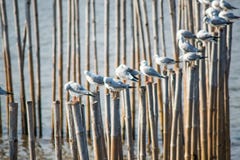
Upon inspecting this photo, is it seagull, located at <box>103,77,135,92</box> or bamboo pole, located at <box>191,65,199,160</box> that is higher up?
seagull, located at <box>103,77,135,92</box>

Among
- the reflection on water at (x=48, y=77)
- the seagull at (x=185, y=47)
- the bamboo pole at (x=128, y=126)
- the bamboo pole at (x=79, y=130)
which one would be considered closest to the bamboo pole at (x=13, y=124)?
the bamboo pole at (x=79, y=130)

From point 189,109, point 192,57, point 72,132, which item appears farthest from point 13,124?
point 192,57

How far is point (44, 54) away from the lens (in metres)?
20.6

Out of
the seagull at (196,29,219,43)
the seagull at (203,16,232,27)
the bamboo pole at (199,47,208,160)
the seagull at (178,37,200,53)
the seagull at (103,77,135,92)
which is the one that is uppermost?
the seagull at (203,16,232,27)

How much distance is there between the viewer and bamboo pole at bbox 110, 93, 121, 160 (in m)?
8.02

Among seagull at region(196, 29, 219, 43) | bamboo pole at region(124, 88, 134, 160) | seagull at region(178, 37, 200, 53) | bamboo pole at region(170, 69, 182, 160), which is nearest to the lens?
bamboo pole at region(124, 88, 134, 160)

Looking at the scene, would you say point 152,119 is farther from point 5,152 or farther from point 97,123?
point 5,152

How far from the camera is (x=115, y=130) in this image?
8.08m

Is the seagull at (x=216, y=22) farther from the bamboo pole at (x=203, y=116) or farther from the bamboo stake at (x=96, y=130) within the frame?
the bamboo stake at (x=96, y=130)

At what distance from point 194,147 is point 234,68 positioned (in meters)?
8.96

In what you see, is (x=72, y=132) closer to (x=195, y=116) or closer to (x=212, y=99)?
(x=195, y=116)

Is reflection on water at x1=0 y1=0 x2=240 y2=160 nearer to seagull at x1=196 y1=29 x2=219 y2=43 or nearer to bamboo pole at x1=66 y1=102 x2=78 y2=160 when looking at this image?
seagull at x1=196 y1=29 x2=219 y2=43

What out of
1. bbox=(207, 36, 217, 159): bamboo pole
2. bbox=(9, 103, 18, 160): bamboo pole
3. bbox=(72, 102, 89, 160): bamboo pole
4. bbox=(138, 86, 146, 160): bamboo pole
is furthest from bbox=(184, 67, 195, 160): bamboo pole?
bbox=(9, 103, 18, 160): bamboo pole

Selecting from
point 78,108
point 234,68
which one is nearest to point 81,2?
point 234,68
